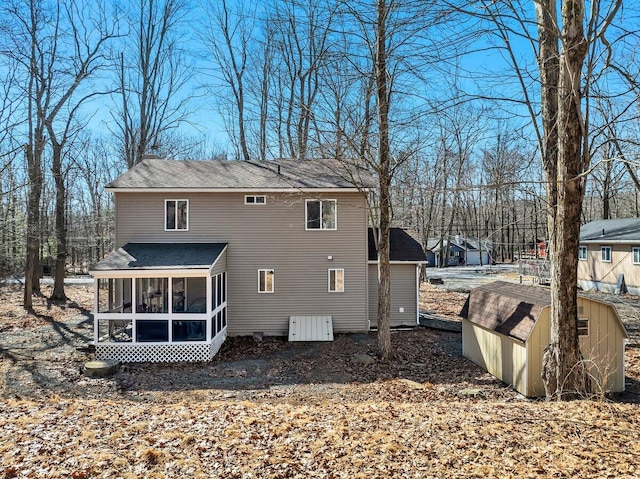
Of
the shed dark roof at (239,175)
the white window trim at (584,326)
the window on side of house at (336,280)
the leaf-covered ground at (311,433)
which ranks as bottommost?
the leaf-covered ground at (311,433)

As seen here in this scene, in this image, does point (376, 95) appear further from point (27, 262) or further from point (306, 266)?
point (27, 262)

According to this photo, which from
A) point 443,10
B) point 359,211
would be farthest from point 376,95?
point 443,10

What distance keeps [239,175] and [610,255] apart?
2232 cm

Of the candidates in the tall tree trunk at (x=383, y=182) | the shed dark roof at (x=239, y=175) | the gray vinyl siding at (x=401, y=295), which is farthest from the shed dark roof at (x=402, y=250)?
the tall tree trunk at (x=383, y=182)

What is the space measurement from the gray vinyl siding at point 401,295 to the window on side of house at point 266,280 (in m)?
3.68

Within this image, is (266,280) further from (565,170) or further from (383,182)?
(565,170)

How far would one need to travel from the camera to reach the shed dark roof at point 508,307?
8.95 meters

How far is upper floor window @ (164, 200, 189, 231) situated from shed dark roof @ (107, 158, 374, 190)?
2.02ft

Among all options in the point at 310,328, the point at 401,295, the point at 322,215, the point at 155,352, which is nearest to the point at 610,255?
the point at 401,295

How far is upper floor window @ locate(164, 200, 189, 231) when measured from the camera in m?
14.1

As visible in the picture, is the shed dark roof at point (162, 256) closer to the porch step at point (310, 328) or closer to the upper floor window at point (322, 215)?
the upper floor window at point (322, 215)

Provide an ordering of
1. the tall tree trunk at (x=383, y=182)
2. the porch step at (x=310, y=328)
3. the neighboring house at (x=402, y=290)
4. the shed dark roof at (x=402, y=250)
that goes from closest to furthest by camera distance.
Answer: the tall tree trunk at (x=383, y=182) → the porch step at (x=310, y=328) → the shed dark roof at (x=402, y=250) → the neighboring house at (x=402, y=290)

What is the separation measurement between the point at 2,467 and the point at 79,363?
750cm

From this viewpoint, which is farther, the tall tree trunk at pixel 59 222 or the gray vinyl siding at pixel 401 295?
the tall tree trunk at pixel 59 222
